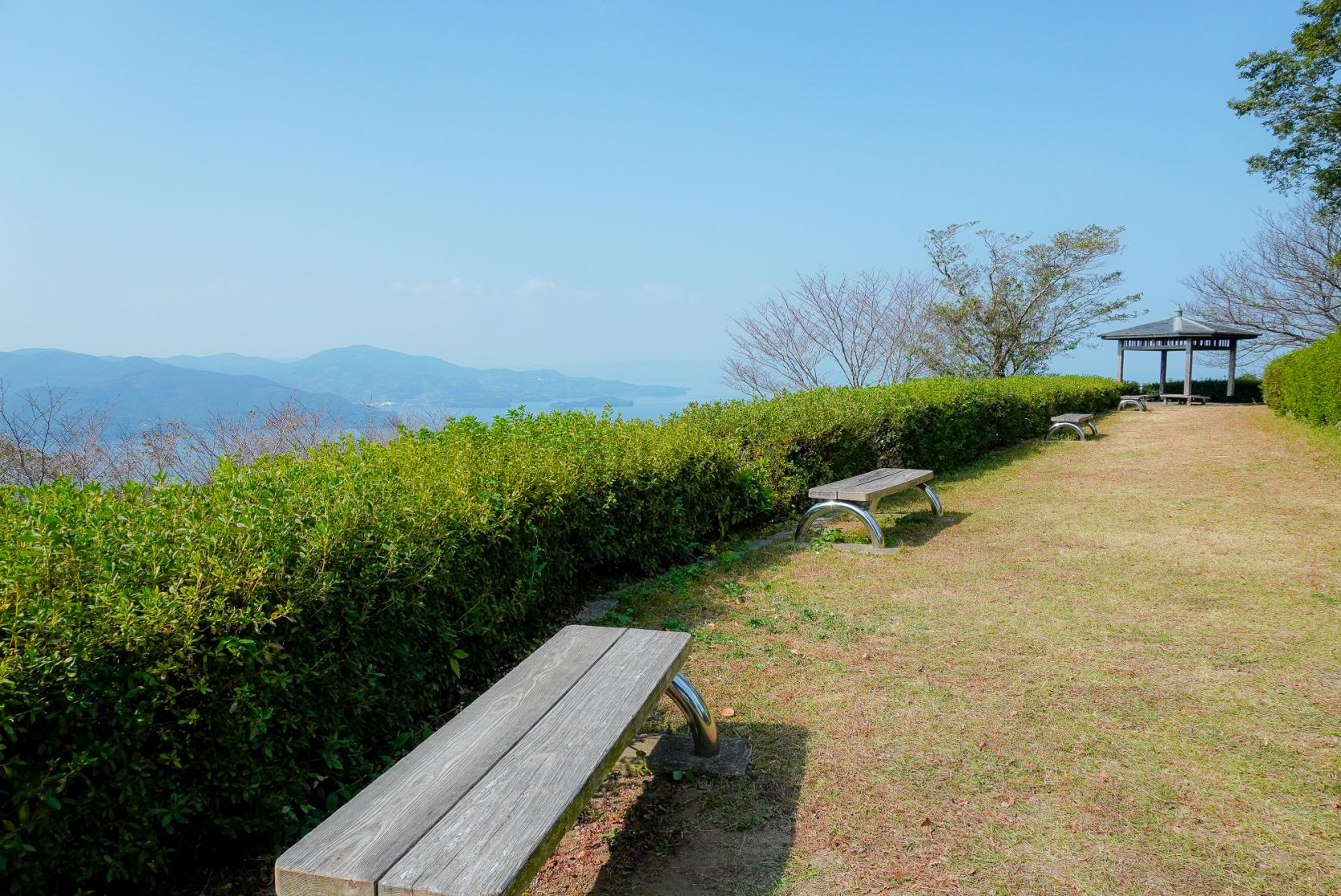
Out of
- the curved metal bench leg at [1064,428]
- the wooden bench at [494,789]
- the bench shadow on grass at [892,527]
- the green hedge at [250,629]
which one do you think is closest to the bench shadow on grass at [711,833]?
the wooden bench at [494,789]

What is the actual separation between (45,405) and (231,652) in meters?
8.40

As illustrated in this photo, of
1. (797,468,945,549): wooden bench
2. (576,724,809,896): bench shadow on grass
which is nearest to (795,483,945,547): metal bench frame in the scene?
(797,468,945,549): wooden bench

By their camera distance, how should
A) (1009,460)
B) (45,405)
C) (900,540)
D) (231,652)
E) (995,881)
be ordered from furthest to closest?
Result: (1009,460) < (45,405) < (900,540) < (995,881) < (231,652)

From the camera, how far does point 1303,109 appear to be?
1817cm

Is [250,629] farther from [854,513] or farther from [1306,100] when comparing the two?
[1306,100]

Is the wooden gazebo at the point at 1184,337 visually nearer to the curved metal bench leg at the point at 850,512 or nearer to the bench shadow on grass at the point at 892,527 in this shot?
the bench shadow on grass at the point at 892,527

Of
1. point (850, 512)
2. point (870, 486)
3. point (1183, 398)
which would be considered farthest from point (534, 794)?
point (1183, 398)

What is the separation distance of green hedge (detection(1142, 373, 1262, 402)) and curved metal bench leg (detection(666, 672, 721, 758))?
93.8 feet

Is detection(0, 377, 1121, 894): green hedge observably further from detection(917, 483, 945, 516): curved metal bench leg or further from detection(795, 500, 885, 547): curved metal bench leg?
detection(917, 483, 945, 516): curved metal bench leg

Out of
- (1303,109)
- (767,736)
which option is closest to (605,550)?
(767,736)

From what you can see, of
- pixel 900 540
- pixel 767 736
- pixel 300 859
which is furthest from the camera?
pixel 900 540

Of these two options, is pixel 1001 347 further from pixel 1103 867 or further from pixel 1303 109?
pixel 1103 867

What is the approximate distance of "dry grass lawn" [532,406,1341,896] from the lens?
238 centimetres

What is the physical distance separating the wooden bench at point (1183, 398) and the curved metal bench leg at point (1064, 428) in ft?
40.3
